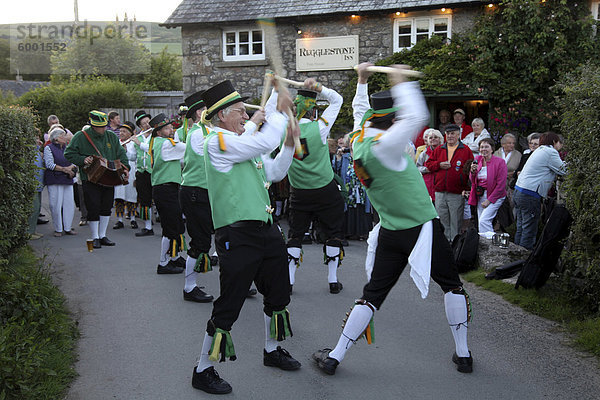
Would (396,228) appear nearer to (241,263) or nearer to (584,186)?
(241,263)

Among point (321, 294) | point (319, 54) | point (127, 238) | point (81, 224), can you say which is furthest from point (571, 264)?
point (319, 54)

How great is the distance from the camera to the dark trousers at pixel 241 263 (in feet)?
12.9

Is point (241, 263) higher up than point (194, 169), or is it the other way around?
point (194, 169)

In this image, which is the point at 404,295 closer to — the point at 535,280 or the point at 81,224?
the point at 535,280

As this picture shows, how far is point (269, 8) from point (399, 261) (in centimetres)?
1275

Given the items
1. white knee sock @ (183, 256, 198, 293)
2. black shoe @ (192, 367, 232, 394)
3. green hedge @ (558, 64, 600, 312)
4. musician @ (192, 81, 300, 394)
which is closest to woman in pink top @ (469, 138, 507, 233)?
green hedge @ (558, 64, 600, 312)

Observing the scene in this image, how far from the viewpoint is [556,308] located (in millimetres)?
5648

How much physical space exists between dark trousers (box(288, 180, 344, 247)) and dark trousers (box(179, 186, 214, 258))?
953 millimetres

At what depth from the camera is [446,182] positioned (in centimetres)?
838

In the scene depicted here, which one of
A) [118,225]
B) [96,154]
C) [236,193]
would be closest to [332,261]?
[236,193]

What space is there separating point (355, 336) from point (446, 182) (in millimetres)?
4595

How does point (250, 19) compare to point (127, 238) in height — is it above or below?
above

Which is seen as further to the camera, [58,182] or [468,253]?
[58,182]

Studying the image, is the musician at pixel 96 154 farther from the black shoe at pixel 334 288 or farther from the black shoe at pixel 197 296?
the black shoe at pixel 334 288
